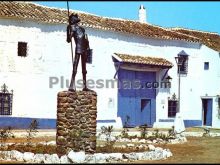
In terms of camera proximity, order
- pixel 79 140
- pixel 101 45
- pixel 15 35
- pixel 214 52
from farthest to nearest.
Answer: pixel 214 52 < pixel 101 45 < pixel 15 35 < pixel 79 140

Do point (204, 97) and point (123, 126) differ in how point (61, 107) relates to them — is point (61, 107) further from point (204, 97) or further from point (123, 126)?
point (204, 97)

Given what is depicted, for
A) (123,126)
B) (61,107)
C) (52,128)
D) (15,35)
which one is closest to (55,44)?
(15,35)

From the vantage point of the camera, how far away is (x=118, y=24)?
99.3 ft

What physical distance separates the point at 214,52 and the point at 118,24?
299 inches

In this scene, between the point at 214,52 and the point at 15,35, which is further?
the point at 214,52

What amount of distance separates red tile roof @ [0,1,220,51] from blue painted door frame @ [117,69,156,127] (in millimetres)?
2564

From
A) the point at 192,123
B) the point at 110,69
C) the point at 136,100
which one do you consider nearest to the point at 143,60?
the point at 110,69

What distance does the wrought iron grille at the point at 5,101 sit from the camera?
78.3ft

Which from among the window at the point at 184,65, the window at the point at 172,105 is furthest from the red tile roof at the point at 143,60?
the window at the point at 172,105

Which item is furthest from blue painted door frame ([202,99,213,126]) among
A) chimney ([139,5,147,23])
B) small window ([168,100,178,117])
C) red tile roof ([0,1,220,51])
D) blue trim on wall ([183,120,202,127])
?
chimney ([139,5,147,23])

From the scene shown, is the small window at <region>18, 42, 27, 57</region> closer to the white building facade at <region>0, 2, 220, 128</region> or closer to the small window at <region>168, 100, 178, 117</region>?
the white building facade at <region>0, 2, 220, 128</region>

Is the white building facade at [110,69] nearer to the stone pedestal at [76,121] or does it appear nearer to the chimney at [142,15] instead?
the chimney at [142,15]

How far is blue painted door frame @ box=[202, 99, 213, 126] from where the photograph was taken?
3391 centimetres

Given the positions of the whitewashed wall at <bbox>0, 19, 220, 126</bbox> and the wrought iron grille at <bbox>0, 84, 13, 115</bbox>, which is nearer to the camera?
the wrought iron grille at <bbox>0, 84, 13, 115</bbox>
